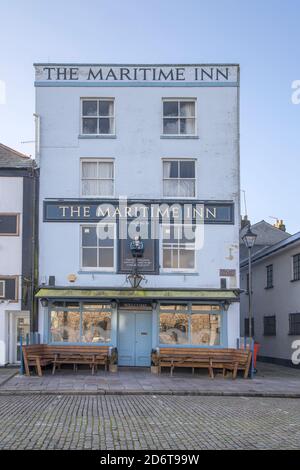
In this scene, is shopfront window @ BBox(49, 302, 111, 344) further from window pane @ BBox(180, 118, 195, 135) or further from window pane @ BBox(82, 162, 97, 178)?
window pane @ BBox(180, 118, 195, 135)

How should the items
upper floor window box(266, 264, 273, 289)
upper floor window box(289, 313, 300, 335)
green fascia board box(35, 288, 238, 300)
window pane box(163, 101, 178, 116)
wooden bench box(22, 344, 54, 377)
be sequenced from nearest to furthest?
wooden bench box(22, 344, 54, 377) < green fascia board box(35, 288, 238, 300) < window pane box(163, 101, 178, 116) < upper floor window box(289, 313, 300, 335) < upper floor window box(266, 264, 273, 289)

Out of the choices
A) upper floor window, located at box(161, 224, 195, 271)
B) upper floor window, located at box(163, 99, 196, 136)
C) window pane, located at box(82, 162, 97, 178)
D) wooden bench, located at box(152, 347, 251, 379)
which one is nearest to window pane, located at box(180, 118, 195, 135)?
upper floor window, located at box(163, 99, 196, 136)

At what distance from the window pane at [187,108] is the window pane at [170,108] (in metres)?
0.23

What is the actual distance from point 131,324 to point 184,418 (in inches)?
416

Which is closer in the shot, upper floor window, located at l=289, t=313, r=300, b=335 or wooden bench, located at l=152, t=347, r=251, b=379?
wooden bench, located at l=152, t=347, r=251, b=379

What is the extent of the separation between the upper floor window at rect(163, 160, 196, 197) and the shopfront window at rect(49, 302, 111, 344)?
499cm

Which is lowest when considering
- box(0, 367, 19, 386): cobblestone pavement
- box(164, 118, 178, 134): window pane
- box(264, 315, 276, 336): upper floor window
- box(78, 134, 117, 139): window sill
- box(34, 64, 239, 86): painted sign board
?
box(0, 367, 19, 386): cobblestone pavement

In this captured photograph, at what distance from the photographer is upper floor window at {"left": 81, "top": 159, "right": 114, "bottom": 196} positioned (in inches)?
941

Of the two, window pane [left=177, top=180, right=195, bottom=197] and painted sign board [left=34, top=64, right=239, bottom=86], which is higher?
painted sign board [left=34, top=64, right=239, bottom=86]

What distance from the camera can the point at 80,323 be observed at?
76.3ft

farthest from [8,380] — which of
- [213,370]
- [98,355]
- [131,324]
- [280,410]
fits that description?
[280,410]

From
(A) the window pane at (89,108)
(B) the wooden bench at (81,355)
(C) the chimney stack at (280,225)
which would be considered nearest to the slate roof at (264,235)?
(C) the chimney stack at (280,225)

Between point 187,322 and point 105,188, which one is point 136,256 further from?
point 187,322

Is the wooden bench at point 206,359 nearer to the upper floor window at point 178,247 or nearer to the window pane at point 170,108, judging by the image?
the upper floor window at point 178,247
